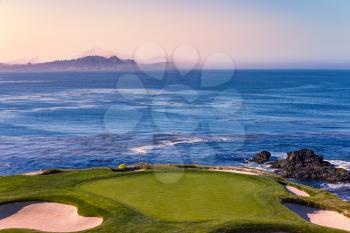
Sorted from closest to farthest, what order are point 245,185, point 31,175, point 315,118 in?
1. point 245,185
2. point 31,175
3. point 315,118

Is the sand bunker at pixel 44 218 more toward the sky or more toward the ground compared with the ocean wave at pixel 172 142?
more toward the sky

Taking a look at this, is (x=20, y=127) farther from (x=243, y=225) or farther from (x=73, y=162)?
(x=243, y=225)

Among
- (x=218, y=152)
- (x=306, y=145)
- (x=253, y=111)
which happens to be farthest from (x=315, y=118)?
(x=218, y=152)

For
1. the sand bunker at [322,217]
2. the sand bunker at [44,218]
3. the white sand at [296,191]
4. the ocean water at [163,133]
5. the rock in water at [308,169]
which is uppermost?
the sand bunker at [44,218]

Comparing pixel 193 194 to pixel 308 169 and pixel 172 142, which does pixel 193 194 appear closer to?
pixel 308 169

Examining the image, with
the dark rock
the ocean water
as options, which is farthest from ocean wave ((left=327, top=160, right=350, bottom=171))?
the dark rock

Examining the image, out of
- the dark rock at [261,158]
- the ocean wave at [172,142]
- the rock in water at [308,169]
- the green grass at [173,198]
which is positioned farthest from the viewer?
the ocean wave at [172,142]

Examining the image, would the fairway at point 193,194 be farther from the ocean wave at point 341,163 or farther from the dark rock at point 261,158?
the ocean wave at point 341,163

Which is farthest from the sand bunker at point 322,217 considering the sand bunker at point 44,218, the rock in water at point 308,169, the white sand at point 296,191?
Answer: the rock in water at point 308,169
